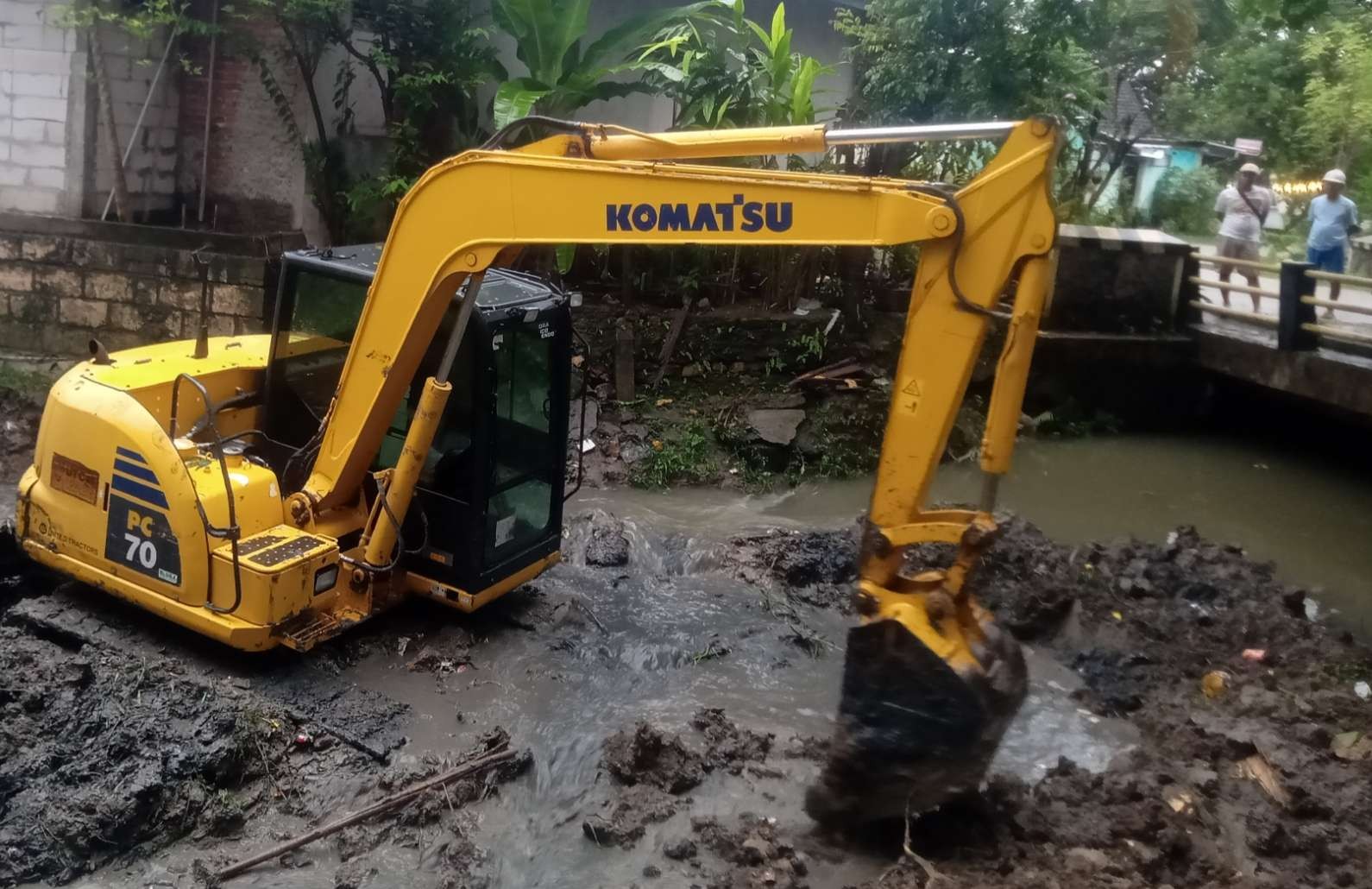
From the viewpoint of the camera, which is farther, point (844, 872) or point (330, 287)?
point (330, 287)

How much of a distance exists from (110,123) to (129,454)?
5.58 metres

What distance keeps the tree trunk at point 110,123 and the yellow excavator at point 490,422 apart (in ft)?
14.3

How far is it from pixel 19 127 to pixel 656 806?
334 inches

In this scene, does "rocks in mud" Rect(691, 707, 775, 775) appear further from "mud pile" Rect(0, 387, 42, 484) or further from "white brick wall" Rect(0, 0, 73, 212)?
"white brick wall" Rect(0, 0, 73, 212)

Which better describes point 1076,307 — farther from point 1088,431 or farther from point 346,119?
point 346,119

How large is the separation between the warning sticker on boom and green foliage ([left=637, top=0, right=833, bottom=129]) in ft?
22.8

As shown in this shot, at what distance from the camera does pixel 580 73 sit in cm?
1080

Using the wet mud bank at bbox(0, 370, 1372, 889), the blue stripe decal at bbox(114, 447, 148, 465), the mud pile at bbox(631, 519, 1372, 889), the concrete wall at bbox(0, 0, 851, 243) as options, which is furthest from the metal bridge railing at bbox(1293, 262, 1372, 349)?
the blue stripe decal at bbox(114, 447, 148, 465)

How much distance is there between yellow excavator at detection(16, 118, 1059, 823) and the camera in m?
3.99

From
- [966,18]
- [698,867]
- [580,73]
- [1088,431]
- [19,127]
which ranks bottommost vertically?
[698,867]

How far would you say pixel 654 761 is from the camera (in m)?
5.01

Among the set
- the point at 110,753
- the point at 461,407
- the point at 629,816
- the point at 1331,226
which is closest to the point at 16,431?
the point at 110,753

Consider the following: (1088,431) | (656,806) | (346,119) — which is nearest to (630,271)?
(346,119)

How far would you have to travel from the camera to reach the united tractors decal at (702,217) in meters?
4.36
